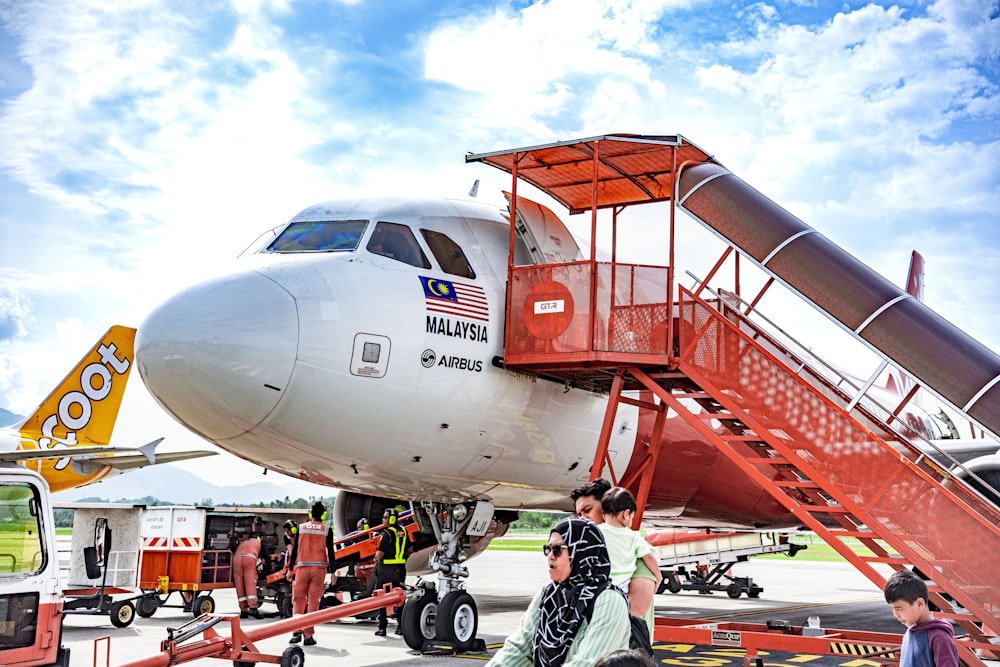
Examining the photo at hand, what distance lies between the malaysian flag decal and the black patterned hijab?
526cm

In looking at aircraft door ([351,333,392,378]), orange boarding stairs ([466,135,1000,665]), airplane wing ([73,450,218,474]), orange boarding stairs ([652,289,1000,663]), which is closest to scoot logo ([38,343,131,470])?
airplane wing ([73,450,218,474])

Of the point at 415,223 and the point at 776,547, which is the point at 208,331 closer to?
the point at 415,223

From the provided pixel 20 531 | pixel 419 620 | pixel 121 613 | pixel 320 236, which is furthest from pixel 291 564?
pixel 20 531

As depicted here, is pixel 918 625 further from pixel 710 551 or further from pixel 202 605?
pixel 710 551

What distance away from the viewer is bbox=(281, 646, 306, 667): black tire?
825cm

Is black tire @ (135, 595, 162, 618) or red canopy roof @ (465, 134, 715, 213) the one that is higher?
red canopy roof @ (465, 134, 715, 213)

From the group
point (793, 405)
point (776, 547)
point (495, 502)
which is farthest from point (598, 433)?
point (776, 547)

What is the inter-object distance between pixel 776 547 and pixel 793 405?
14.7m

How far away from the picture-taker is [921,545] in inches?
327

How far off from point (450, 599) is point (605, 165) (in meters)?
4.94

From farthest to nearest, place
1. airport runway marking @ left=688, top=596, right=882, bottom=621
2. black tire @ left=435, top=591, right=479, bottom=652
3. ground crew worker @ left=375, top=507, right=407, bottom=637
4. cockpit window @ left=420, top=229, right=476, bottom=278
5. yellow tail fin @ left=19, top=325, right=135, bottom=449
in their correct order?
yellow tail fin @ left=19, top=325, right=135, bottom=449
airport runway marking @ left=688, top=596, right=882, bottom=621
ground crew worker @ left=375, top=507, right=407, bottom=637
black tire @ left=435, top=591, right=479, bottom=652
cockpit window @ left=420, top=229, right=476, bottom=278

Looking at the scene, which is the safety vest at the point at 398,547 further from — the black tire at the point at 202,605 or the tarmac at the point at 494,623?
the black tire at the point at 202,605

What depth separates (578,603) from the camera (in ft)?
11.8

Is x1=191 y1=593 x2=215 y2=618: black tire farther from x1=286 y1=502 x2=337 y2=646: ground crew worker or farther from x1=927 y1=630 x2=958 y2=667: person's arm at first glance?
x1=927 y1=630 x2=958 y2=667: person's arm
